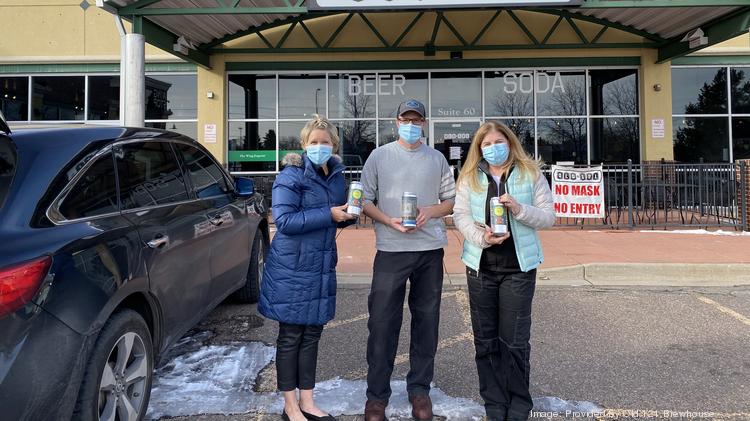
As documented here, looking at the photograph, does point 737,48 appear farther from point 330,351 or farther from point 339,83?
point 330,351

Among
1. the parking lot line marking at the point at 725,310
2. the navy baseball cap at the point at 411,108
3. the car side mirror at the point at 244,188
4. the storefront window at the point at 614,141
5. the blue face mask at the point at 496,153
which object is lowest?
the parking lot line marking at the point at 725,310

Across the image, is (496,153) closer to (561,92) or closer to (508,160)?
(508,160)

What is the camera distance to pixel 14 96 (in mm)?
15031

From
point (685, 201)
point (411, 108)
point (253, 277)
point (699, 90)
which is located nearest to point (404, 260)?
point (411, 108)

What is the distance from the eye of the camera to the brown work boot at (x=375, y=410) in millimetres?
3100

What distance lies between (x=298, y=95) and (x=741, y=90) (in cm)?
1224

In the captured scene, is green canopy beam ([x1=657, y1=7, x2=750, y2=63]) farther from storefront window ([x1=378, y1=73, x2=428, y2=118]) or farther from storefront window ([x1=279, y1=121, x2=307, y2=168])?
storefront window ([x1=279, y1=121, x2=307, y2=168])

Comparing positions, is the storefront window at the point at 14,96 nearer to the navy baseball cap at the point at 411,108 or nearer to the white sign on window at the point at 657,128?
the navy baseball cap at the point at 411,108

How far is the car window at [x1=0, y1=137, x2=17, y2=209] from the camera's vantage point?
2.35 m

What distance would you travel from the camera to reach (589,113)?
575 inches

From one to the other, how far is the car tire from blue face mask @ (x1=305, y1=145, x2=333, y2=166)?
49.8 inches

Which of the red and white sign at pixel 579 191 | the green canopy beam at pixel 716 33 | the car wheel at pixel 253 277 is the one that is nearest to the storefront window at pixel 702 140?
the green canopy beam at pixel 716 33

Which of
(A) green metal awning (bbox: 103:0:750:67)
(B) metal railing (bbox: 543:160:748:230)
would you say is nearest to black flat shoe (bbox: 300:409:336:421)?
(B) metal railing (bbox: 543:160:748:230)

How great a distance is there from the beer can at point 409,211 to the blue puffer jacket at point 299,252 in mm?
423
